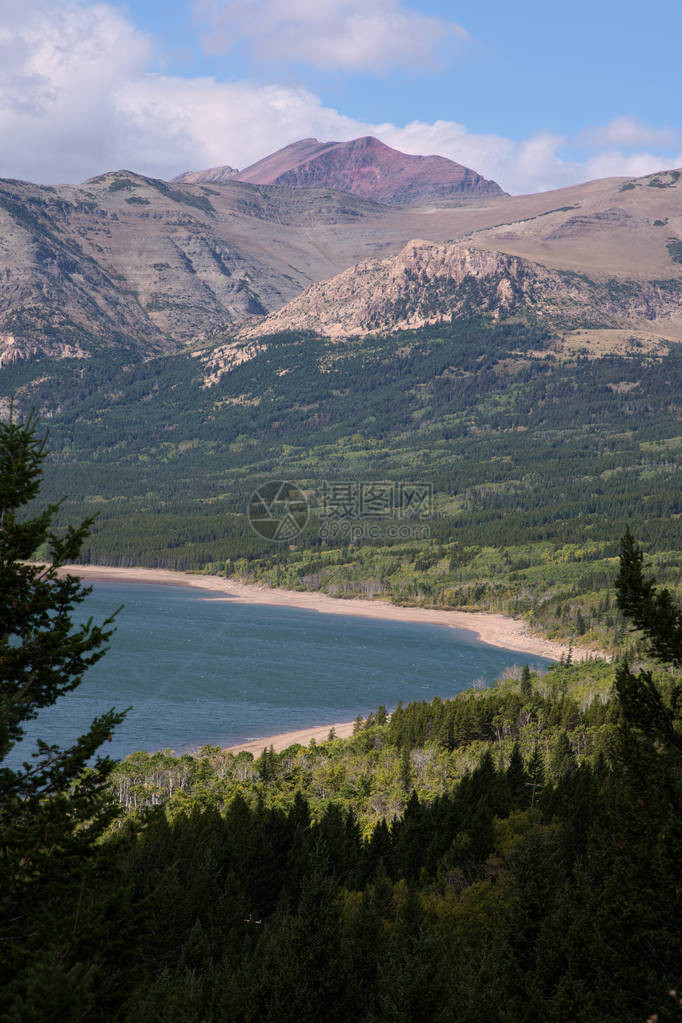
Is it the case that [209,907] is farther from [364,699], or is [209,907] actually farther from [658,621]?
[364,699]

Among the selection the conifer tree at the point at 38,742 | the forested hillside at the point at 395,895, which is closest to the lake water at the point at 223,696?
the forested hillside at the point at 395,895

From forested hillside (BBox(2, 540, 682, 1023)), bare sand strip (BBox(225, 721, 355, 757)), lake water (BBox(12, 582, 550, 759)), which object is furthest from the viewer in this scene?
lake water (BBox(12, 582, 550, 759))

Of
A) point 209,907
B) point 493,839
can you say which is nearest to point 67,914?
point 209,907

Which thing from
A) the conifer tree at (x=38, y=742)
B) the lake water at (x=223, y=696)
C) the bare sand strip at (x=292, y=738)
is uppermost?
the conifer tree at (x=38, y=742)

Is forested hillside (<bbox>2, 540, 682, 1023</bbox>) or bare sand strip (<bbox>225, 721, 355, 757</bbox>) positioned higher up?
forested hillside (<bbox>2, 540, 682, 1023</bbox>)

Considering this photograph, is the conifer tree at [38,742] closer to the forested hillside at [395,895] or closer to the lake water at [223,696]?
the forested hillside at [395,895]

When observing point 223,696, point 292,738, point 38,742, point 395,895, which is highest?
point 38,742

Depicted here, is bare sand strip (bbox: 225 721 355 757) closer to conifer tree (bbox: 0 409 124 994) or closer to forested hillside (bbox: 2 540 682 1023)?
forested hillside (bbox: 2 540 682 1023)

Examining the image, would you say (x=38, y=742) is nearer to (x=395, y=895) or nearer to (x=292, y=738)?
(x=395, y=895)

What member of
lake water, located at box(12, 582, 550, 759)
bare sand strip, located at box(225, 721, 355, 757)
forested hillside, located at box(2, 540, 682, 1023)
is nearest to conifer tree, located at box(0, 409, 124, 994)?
forested hillside, located at box(2, 540, 682, 1023)

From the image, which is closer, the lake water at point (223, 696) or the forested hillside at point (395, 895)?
the forested hillside at point (395, 895)

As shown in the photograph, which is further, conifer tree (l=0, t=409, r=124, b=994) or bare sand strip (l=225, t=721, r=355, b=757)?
bare sand strip (l=225, t=721, r=355, b=757)

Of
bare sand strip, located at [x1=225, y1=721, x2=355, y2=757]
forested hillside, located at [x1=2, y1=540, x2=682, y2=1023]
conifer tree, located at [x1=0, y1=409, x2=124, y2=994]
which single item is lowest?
bare sand strip, located at [x1=225, y1=721, x2=355, y2=757]

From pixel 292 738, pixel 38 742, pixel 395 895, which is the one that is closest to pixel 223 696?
pixel 292 738
